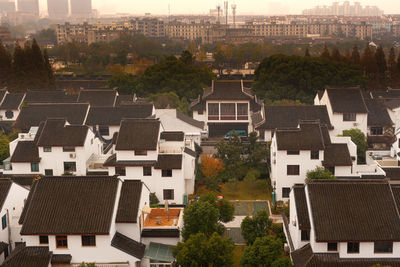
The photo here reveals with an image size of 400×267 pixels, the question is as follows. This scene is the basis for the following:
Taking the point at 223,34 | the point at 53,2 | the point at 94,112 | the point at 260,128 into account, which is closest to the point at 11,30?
the point at 223,34

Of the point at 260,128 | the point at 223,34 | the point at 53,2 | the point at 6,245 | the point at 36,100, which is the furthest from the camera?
the point at 53,2

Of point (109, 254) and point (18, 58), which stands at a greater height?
point (18, 58)

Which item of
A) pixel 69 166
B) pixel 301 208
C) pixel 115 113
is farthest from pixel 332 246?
pixel 115 113

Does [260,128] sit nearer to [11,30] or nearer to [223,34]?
[11,30]

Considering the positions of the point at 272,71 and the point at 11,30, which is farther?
the point at 11,30

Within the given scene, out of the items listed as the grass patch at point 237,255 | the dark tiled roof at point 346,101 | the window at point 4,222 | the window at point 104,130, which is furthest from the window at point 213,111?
the window at point 4,222

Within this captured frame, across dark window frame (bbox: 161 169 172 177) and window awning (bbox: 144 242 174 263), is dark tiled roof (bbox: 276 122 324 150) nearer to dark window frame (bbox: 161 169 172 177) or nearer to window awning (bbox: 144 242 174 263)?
dark window frame (bbox: 161 169 172 177)

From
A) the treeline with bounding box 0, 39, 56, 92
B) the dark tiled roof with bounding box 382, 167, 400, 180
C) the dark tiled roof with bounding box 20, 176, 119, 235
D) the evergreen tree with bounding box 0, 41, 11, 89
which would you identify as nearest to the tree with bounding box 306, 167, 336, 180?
the dark tiled roof with bounding box 382, 167, 400, 180
